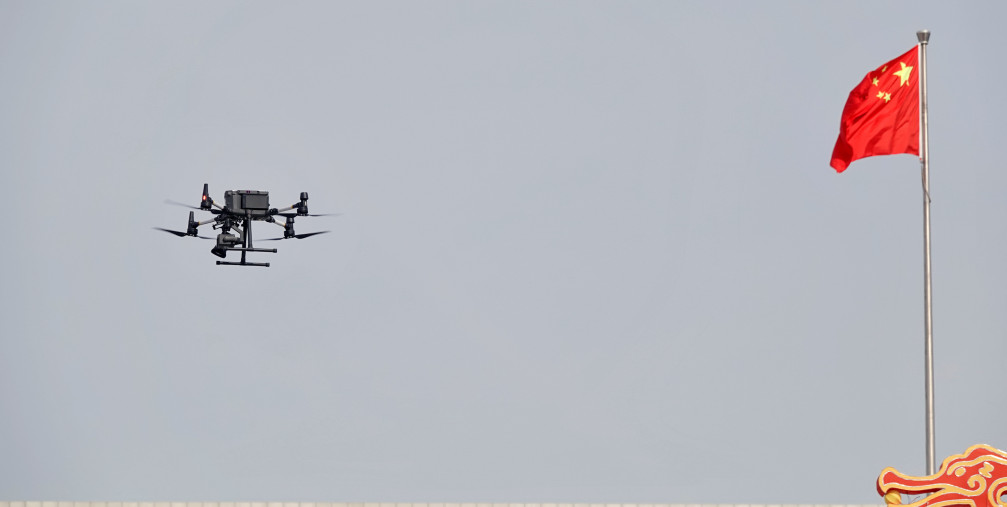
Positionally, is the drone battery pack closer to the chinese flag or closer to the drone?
the drone

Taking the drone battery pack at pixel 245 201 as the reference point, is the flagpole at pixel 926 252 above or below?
below

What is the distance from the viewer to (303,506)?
175 ft

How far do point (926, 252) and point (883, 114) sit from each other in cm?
420

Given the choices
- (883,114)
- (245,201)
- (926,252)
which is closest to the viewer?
(926,252)

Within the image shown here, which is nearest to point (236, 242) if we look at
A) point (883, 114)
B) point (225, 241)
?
point (225, 241)

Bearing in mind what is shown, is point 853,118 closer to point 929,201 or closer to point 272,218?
point 929,201

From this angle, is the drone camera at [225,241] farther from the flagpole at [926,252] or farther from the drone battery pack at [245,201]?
the flagpole at [926,252]

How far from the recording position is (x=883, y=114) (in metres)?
41.8

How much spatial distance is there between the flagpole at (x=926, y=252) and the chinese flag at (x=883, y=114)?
649mm

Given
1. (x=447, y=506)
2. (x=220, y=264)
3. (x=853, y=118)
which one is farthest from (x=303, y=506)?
(x=853, y=118)

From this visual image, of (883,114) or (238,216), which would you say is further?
(238,216)

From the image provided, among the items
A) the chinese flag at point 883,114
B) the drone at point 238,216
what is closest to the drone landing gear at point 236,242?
the drone at point 238,216

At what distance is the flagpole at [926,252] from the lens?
127ft

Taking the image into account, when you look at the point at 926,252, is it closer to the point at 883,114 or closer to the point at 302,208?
the point at 883,114
